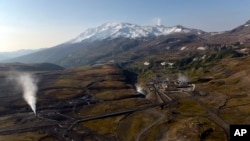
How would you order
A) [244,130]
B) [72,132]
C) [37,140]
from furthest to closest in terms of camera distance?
1. [72,132]
2. [37,140]
3. [244,130]

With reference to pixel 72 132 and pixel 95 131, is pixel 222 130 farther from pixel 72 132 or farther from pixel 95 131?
pixel 72 132

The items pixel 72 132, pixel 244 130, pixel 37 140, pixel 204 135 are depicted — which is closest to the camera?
pixel 244 130

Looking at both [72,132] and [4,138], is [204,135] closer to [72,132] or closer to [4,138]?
[72,132]

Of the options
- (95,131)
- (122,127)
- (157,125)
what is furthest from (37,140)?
(157,125)

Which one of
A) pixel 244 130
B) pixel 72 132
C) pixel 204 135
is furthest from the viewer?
pixel 72 132

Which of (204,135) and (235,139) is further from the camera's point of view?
(204,135)

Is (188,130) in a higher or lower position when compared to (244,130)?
lower

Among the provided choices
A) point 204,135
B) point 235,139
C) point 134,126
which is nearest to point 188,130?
point 204,135

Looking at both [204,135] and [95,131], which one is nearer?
[204,135]

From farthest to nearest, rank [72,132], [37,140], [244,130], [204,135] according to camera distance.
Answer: [72,132], [37,140], [204,135], [244,130]
